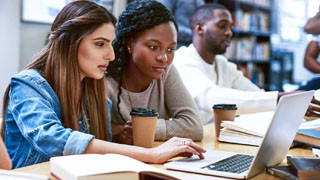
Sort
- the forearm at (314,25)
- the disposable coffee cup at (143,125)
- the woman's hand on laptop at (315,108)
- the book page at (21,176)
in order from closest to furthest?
the book page at (21,176) → the disposable coffee cup at (143,125) → the woman's hand on laptop at (315,108) → the forearm at (314,25)

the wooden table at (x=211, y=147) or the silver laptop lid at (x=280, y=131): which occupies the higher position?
the silver laptop lid at (x=280, y=131)

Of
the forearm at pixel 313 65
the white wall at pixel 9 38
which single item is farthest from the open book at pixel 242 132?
the forearm at pixel 313 65

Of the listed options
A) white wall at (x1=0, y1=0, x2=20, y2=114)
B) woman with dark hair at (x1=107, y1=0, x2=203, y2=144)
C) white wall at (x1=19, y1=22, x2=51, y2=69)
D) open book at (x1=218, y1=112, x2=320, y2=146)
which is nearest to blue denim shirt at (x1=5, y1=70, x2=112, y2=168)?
woman with dark hair at (x1=107, y1=0, x2=203, y2=144)

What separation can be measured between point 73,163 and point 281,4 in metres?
7.61

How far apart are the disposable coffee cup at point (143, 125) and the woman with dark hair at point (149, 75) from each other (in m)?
0.24

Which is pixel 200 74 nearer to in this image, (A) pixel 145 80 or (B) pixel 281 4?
(A) pixel 145 80

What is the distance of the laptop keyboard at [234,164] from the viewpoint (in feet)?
3.21

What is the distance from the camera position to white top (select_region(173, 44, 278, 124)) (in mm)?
2053

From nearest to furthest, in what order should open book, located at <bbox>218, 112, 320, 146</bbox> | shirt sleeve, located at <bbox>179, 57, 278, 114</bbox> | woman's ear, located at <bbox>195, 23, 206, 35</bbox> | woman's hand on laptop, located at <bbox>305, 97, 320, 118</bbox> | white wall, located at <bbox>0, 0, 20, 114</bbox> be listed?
1. open book, located at <bbox>218, 112, 320, 146</bbox>
2. woman's hand on laptop, located at <bbox>305, 97, 320, 118</bbox>
3. shirt sleeve, located at <bbox>179, 57, 278, 114</bbox>
4. woman's ear, located at <bbox>195, 23, 206, 35</bbox>
5. white wall, located at <bbox>0, 0, 20, 114</bbox>

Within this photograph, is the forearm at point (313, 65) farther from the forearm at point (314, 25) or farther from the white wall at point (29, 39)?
the white wall at point (29, 39)

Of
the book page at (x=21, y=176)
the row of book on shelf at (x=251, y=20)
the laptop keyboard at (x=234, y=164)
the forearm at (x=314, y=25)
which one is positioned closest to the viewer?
the book page at (x=21, y=176)

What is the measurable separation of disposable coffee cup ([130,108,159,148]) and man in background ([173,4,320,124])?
0.94 metres

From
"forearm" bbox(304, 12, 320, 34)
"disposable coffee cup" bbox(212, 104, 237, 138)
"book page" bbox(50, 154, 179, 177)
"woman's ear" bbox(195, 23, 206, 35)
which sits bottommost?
"disposable coffee cup" bbox(212, 104, 237, 138)

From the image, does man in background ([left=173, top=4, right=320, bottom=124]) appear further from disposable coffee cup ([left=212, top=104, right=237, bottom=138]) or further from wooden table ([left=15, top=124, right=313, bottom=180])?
disposable coffee cup ([left=212, top=104, right=237, bottom=138])
